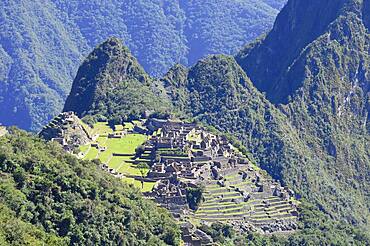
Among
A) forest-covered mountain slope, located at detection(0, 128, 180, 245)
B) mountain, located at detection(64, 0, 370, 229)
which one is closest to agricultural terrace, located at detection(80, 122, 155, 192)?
mountain, located at detection(64, 0, 370, 229)

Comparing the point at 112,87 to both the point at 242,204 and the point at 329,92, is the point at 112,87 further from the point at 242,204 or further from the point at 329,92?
the point at 242,204

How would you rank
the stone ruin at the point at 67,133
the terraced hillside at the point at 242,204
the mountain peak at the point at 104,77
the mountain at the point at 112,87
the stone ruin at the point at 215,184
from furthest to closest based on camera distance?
the mountain peak at the point at 104,77
the mountain at the point at 112,87
the stone ruin at the point at 67,133
the terraced hillside at the point at 242,204
the stone ruin at the point at 215,184

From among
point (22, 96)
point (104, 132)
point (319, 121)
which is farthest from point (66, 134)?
point (22, 96)

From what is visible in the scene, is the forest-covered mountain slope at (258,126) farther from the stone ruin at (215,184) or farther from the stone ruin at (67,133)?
the stone ruin at (215,184)

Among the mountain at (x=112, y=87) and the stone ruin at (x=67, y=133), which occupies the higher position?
the mountain at (x=112, y=87)

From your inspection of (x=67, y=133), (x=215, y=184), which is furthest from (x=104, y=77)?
(x=215, y=184)

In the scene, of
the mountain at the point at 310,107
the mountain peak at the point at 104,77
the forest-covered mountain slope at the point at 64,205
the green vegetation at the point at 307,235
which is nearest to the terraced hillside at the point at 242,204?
the green vegetation at the point at 307,235

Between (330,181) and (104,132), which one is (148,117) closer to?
(104,132)
